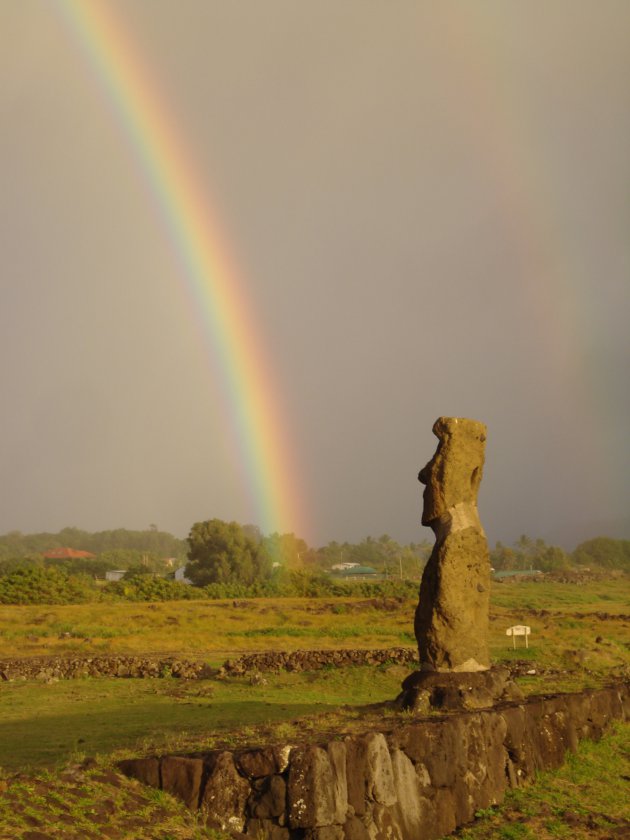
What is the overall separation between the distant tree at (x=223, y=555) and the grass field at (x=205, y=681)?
31.8 m

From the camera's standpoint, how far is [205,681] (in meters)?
22.6

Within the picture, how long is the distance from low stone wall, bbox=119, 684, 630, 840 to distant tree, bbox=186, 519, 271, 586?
74144 mm

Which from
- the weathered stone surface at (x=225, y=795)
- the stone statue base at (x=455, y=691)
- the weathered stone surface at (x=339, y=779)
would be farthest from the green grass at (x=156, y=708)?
the weathered stone surface at (x=339, y=779)

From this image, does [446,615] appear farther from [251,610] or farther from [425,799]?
[251,610]

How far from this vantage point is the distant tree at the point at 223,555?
85375 mm

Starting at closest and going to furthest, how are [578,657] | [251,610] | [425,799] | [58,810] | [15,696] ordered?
[58,810] → [425,799] → [15,696] → [578,657] → [251,610]

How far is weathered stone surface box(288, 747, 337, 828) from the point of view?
828cm

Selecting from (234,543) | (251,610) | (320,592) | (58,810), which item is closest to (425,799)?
(58,810)

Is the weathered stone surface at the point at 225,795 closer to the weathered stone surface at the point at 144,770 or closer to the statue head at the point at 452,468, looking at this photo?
the weathered stone surface at the point at 144,770

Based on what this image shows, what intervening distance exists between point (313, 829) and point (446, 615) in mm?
6205

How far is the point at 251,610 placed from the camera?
45625mm

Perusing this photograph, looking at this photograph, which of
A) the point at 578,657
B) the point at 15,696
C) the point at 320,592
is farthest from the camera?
the point at 320,592

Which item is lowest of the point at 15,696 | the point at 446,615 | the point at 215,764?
the point at 15,696

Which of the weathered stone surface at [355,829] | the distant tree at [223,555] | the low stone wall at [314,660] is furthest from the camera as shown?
the distant tree at [223,555]
